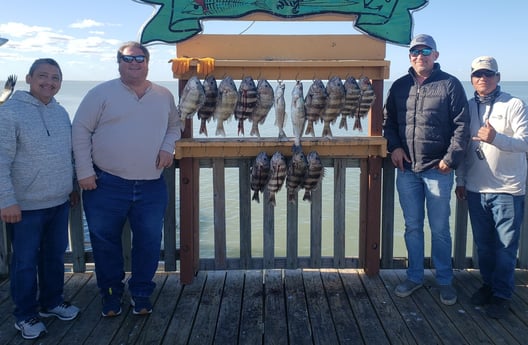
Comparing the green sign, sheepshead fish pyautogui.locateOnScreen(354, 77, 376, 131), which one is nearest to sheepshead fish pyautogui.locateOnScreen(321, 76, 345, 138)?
sheepshead fish pyautogui.locateOnScreen(354, 77, 376, 131)

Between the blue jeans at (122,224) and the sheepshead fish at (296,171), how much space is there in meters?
1.04

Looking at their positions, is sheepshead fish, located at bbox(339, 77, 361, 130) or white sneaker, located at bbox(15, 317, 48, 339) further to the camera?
sheepshead fish, located at bbox(339, 77, 361, 130)

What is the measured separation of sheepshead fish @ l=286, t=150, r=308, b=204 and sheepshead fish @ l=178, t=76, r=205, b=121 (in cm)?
88

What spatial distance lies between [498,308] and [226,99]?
2638 mm

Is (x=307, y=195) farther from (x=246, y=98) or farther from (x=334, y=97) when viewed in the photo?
(x=246, y=98)

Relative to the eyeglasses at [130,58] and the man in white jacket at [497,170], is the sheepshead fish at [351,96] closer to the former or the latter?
the man in white jacket at [497,170]

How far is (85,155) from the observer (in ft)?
11.1

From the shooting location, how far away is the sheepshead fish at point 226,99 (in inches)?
151

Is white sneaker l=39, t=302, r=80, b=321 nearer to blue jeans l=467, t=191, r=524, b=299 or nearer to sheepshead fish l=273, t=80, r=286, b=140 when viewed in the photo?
sheepshead fish l=273, t=80, r=286, b=140

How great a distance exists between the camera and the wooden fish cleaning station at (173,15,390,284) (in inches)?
160

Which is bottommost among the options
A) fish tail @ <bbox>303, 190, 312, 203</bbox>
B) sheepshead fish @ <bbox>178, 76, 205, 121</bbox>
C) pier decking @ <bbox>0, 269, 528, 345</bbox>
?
pier decking @ <bbox>0, 269, 528, 345</bbox>

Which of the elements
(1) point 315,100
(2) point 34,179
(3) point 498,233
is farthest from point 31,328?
(3) point 498,233

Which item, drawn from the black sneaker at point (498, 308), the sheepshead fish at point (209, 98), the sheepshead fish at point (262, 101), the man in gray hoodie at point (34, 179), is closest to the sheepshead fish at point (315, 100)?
the sheepshead fish at point (262, 101)

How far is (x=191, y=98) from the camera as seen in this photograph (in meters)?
3.76
